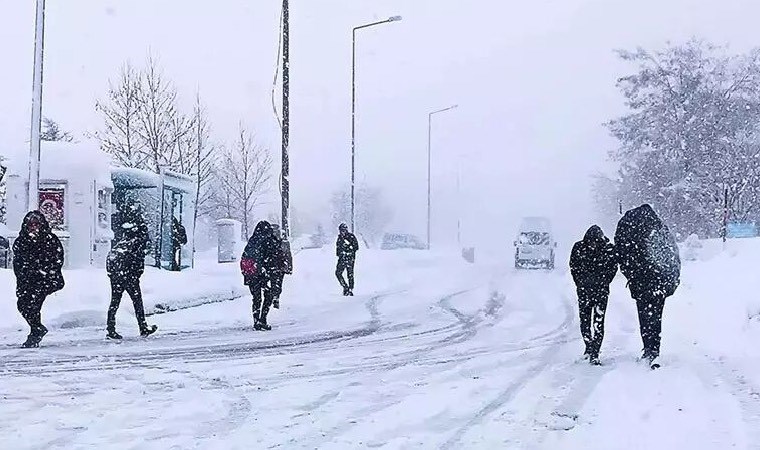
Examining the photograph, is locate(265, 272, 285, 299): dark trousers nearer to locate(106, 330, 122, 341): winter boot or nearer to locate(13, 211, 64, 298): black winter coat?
locate(106, 330, 122, 341): winter boot

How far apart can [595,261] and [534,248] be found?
31.6 m

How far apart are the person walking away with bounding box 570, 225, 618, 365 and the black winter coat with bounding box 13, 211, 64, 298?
6717 mm

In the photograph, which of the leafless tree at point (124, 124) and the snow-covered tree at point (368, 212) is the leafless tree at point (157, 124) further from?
the snow-covered tree at point (368, 212)

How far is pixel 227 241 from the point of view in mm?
32125

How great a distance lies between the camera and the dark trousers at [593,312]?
9.69m

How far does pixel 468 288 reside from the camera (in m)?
25.5

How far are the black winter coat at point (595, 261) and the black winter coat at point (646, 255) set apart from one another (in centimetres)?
21

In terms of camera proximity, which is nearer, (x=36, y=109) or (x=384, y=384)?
(x=384, y=384)

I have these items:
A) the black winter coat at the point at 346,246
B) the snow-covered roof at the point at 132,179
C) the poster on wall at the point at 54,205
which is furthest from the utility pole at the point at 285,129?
the snow-covered roof at the point at 132,179

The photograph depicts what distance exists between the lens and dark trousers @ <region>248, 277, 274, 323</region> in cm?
1328

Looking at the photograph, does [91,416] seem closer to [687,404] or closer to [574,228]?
[687,404]

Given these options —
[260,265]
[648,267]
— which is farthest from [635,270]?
[260,265]

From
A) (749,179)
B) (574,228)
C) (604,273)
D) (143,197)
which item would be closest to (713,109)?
(749,179)

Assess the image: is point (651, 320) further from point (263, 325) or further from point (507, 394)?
point (263, 325)
